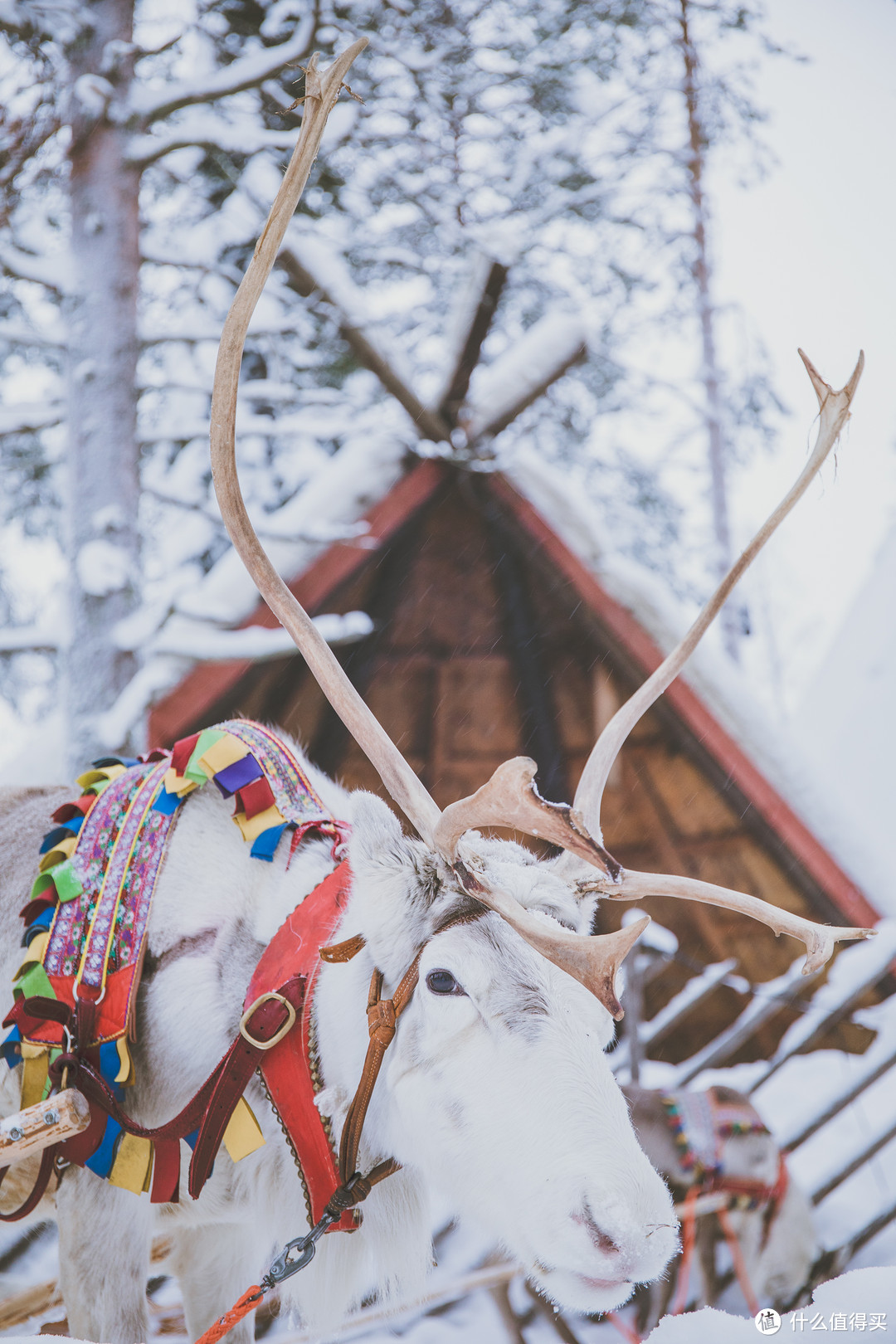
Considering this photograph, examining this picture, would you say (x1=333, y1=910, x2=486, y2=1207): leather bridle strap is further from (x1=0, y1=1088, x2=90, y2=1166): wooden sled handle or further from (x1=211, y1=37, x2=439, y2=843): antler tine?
(x1=0, y1=1088, x2=90, y2=1166): wooden sled handle

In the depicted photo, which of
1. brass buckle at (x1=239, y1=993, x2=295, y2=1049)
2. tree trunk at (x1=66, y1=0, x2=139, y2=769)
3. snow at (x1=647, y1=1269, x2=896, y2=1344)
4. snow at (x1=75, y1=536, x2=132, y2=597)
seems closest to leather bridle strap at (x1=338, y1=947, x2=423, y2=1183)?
brass buckle at (x1=239, y1=993, x2=295, y2=1049)

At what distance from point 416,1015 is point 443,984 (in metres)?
0.07

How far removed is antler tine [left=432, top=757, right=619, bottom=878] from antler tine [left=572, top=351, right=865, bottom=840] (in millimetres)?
244

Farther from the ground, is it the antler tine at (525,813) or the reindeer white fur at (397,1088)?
the antler tine at (525,813)

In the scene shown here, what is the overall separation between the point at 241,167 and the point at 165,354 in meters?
1.96

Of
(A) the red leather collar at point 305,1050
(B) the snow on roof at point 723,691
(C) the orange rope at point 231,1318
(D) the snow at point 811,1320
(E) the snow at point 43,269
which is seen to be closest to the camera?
(D) the snow at point 811,1320

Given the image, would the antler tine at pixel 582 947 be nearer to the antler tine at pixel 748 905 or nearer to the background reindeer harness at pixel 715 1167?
the antler tine at pixel 748 905

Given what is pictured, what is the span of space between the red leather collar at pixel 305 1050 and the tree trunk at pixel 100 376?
5.71 ft

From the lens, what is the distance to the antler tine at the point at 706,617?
1428 mm

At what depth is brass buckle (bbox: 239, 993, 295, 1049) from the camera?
130 centimetres

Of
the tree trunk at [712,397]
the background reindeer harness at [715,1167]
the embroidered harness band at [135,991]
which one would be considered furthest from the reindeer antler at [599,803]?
the tree trunk at [712,397]

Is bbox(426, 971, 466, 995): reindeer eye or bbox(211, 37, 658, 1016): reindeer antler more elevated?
bbox(211, 37, 658, 1016): reindeer antler

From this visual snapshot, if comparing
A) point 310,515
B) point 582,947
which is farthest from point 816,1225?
point 310,515

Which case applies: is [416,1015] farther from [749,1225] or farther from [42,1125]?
[749,1225]
